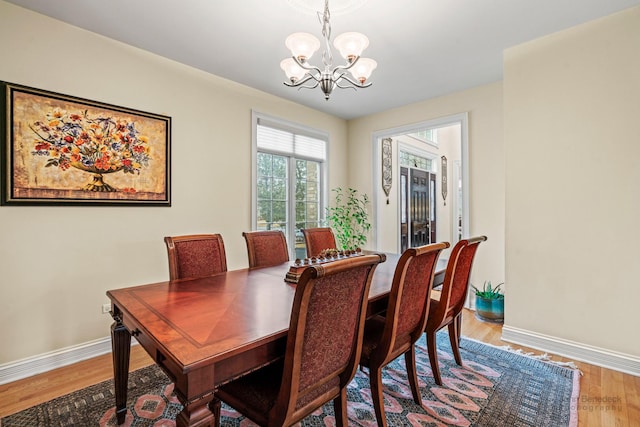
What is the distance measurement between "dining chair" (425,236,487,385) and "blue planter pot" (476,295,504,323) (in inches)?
45.5

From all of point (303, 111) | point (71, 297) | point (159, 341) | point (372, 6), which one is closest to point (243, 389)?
point (159, 341)

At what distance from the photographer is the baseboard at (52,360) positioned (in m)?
2.15

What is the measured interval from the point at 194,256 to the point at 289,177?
7.00ft

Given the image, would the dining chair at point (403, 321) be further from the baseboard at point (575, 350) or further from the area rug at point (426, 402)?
the baseboard at point (575, 350)

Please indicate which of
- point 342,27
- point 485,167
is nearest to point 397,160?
point 485,167

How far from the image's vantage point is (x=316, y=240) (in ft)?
10.1

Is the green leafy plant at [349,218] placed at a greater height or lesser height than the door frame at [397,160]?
lesser

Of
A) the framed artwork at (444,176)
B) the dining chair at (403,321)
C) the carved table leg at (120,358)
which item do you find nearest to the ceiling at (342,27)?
the dining chair at (403,321)

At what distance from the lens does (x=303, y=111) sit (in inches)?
167

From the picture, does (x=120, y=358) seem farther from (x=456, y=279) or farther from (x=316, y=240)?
(x=456, y=279)

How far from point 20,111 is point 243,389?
2451 mm

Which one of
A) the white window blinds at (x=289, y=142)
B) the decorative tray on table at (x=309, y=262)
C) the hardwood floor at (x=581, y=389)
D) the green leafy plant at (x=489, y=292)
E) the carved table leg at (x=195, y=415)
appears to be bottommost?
the hardwood floor at (x=581, y=389)

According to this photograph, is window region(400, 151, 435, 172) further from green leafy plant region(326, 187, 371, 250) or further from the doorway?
green leafy plant region(326, 187, 371, 250)

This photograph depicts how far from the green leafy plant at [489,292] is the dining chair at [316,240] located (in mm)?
1748
